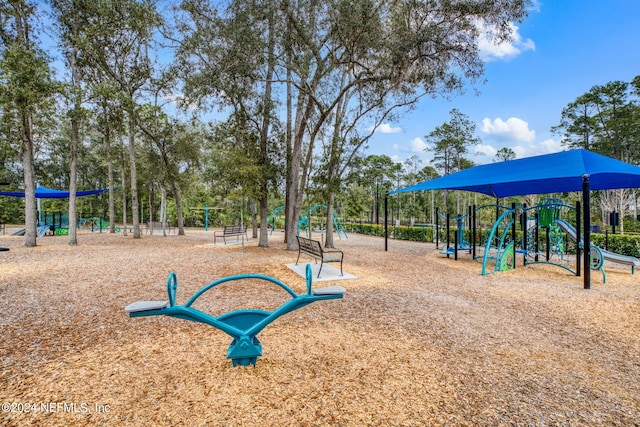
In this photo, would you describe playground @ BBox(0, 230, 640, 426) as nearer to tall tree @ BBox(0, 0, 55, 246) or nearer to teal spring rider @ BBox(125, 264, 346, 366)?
teal spring rider @ BBox(125, 264, 346, 366)

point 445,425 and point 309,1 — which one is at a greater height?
point 309,1

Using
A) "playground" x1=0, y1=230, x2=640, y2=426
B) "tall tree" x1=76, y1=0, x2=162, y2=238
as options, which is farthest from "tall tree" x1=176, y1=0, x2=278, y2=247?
"playground" x1=0, y1=230, x2=640, y2=426

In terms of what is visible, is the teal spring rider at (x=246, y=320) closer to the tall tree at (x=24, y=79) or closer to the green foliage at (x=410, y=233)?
the tall tree at (x=24, y=79)

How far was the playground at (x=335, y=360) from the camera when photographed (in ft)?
6.92

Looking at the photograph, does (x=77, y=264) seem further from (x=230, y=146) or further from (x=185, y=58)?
(x=185, y=58)

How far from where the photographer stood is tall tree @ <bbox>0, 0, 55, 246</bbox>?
941cm

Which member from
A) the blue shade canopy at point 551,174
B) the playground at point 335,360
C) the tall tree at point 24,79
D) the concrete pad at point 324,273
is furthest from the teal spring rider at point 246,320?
the tall tree at point 24,79

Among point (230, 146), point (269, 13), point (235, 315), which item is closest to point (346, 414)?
point (235, 315)

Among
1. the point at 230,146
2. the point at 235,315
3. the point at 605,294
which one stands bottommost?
the point at 605,294

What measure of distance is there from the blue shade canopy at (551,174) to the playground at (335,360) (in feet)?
7.82

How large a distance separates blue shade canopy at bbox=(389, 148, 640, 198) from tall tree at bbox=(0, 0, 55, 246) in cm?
1254

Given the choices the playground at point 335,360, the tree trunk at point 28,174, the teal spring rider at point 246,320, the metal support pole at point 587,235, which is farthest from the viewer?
the tree trunk at point 28,174

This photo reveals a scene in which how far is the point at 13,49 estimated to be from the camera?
30.3 feet

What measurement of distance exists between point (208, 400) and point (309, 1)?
9.62 metres
